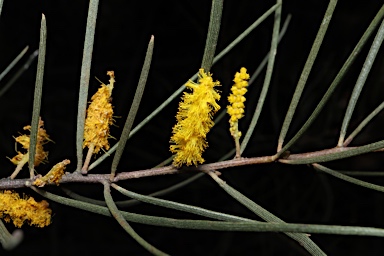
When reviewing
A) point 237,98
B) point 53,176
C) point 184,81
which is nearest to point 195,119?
point 237,98

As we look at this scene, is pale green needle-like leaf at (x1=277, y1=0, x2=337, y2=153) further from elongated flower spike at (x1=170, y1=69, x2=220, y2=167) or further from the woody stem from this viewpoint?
the woody stem

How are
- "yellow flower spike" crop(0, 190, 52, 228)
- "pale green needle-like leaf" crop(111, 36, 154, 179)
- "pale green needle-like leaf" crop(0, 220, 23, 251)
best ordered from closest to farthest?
"pale green needle-like leaf" crop(0, 220, 23, 251) → "pale green needle-like leaf" crop(111, 36, 154, 179) → "yellow flower spike" crop(0, 190, 52, 228)

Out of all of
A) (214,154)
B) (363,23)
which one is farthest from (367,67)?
(363,23)

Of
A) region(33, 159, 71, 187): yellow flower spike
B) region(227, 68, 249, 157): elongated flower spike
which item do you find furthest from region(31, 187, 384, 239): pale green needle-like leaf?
region(227, 68, 249, 157): elongated flower spike

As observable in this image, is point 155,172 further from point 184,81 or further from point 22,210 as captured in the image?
point 184,81

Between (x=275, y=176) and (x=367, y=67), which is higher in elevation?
(x=275, y=176)

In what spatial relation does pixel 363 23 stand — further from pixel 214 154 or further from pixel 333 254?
pixel 333 254
